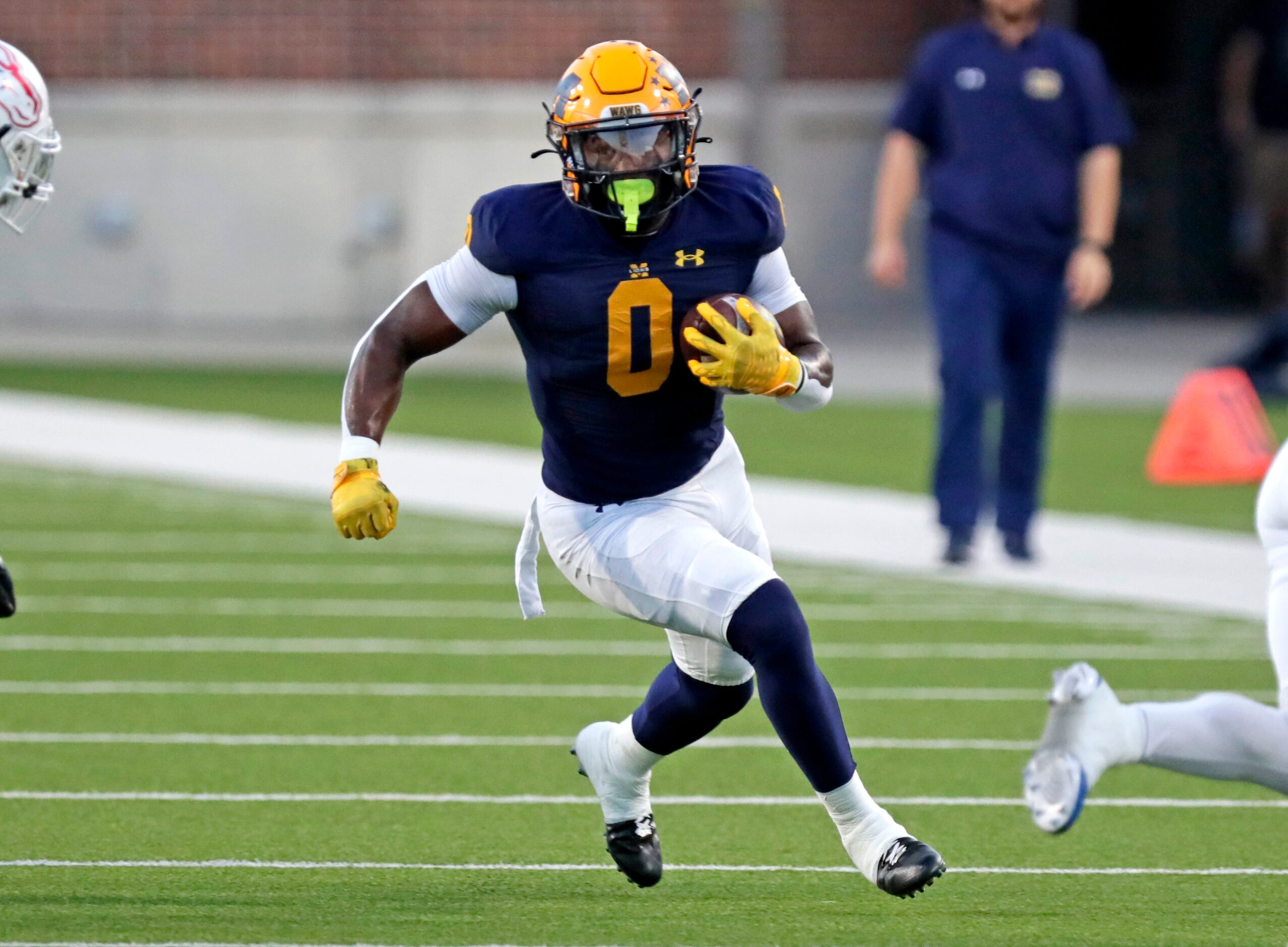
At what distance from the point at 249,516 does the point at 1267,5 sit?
7.59 metres

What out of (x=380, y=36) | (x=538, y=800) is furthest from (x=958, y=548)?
(x=380, y=36)

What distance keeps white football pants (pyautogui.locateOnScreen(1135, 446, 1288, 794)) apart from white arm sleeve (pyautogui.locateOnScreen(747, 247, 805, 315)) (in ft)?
3.45

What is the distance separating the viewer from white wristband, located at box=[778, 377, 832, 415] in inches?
174

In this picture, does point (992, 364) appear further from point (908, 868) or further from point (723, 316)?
point (908, 868)

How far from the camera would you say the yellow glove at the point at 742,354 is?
13.8ft

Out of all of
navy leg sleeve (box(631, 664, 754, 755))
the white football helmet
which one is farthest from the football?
the white football helmet

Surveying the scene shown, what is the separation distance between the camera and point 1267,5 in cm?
1416

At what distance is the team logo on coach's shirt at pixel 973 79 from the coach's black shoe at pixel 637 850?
4.53 meters

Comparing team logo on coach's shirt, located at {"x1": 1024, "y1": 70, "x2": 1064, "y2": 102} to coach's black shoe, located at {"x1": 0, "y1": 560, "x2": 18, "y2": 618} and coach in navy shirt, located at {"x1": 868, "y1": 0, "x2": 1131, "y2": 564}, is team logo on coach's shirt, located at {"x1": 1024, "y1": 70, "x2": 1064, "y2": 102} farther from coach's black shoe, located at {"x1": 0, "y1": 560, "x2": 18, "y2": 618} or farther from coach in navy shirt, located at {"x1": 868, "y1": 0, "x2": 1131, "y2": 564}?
coach's black shoe, located at {"x1": 0, "y1": 560, "x2": 18, "y2": 618}

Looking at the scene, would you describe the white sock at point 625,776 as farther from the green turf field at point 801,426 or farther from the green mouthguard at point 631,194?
the green turf field at point 801,426

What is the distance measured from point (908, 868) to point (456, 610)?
4.26m

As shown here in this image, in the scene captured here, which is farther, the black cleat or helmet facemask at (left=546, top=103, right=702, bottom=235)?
helmet facemask at (left=546, top=103, right=702, bottom=235)

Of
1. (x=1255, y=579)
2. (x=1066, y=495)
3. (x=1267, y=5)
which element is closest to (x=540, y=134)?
(x=1267, y=5)

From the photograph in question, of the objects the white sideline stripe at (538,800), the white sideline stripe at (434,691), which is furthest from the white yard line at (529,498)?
the white sideline stripe at (538,800)
